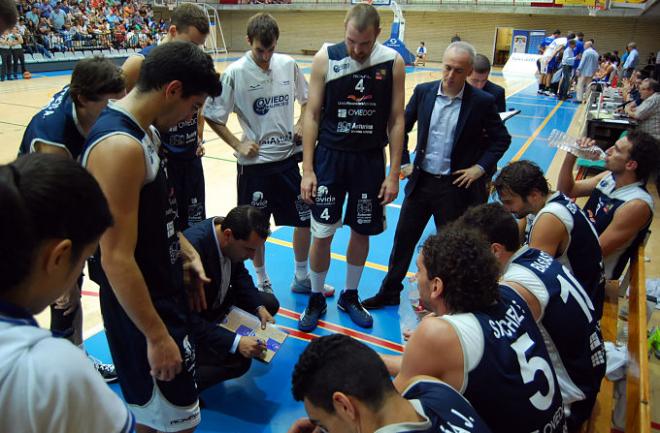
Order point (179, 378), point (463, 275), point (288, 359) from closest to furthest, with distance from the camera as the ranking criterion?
point (463, 275) → point (179, 378) → point (288, 359)

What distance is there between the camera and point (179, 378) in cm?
190

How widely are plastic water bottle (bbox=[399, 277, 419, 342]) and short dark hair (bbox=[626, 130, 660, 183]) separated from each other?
169 centimetres

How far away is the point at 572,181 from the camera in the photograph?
3961mm

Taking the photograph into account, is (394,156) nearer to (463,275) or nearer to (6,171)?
(463,275)

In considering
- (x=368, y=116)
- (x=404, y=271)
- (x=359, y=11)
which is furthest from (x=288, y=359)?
(x=359, y=11)

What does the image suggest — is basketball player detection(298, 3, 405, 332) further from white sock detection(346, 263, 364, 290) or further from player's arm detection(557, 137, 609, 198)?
player's arm detection(557, 137, 609, 198)

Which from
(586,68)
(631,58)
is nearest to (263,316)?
(586,68)

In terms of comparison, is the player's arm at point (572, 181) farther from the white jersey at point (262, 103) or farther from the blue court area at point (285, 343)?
the white jersey at point (262, 103)

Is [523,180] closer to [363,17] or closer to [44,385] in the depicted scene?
[363,17]

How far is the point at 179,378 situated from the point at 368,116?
2.09 metres

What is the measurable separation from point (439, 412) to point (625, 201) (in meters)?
2.57

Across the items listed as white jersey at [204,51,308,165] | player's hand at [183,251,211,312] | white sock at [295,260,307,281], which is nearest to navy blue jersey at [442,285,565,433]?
player's hand at [183,251,211,312]

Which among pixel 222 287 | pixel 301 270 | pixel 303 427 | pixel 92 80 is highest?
pixel 92 80

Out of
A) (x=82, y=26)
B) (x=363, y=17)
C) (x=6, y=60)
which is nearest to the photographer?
(x=363, y=17)
